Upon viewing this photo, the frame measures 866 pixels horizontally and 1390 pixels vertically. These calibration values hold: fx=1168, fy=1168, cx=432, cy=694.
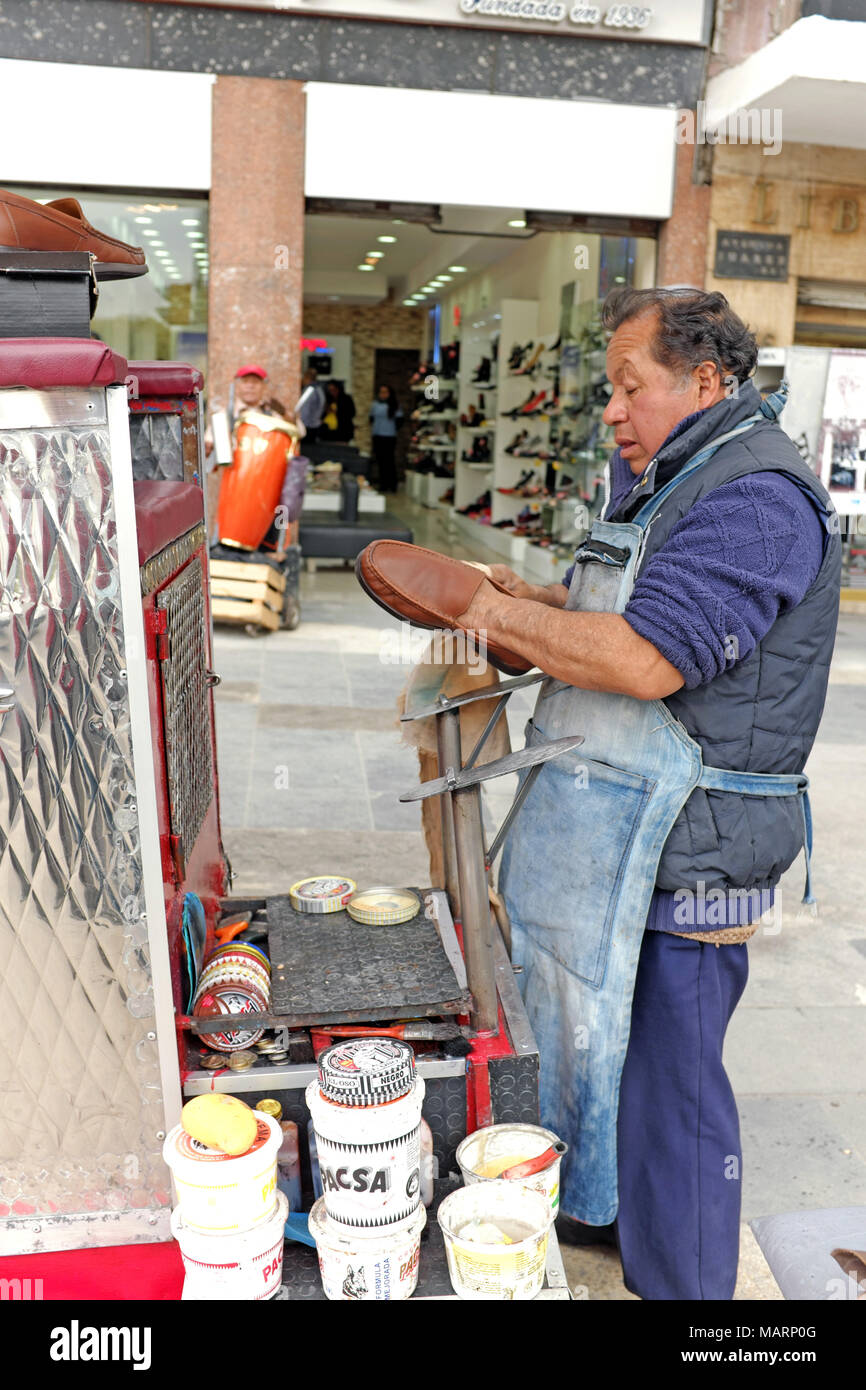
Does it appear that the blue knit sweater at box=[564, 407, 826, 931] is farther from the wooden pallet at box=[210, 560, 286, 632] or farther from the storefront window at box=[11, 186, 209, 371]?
the storefront window at box=[11, 186, 209, 371]

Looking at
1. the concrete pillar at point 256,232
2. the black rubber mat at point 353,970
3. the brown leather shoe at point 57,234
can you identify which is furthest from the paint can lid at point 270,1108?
the concrete pillar at point 256,232

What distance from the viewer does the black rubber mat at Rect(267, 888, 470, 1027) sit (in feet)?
6.33

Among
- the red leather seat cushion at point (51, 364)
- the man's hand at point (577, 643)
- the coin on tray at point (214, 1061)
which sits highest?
the red leather seat cushion at point (51, 364)

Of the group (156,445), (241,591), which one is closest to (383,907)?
(156,445)

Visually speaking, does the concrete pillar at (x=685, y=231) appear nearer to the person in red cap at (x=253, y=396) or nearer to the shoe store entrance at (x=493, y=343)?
the shoe store entrance at (x=493, y=343)

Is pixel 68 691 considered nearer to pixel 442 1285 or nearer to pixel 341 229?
pixel 442 1285

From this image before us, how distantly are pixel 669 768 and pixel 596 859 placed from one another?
0.75 ft

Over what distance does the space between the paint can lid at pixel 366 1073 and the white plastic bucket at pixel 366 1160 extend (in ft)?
0.04

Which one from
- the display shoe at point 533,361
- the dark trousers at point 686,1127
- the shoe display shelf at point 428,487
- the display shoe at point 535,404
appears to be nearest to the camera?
the dark trousers at point 686,1127

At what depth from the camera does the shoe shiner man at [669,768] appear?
1922mm

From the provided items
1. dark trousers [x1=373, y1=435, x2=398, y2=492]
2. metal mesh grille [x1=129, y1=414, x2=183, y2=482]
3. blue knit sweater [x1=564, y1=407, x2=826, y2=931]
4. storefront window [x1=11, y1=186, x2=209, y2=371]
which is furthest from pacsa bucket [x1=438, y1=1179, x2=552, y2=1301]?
dark trousers [x1=373, y1=435, x2=398, y2=492]

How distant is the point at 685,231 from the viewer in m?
9.87
